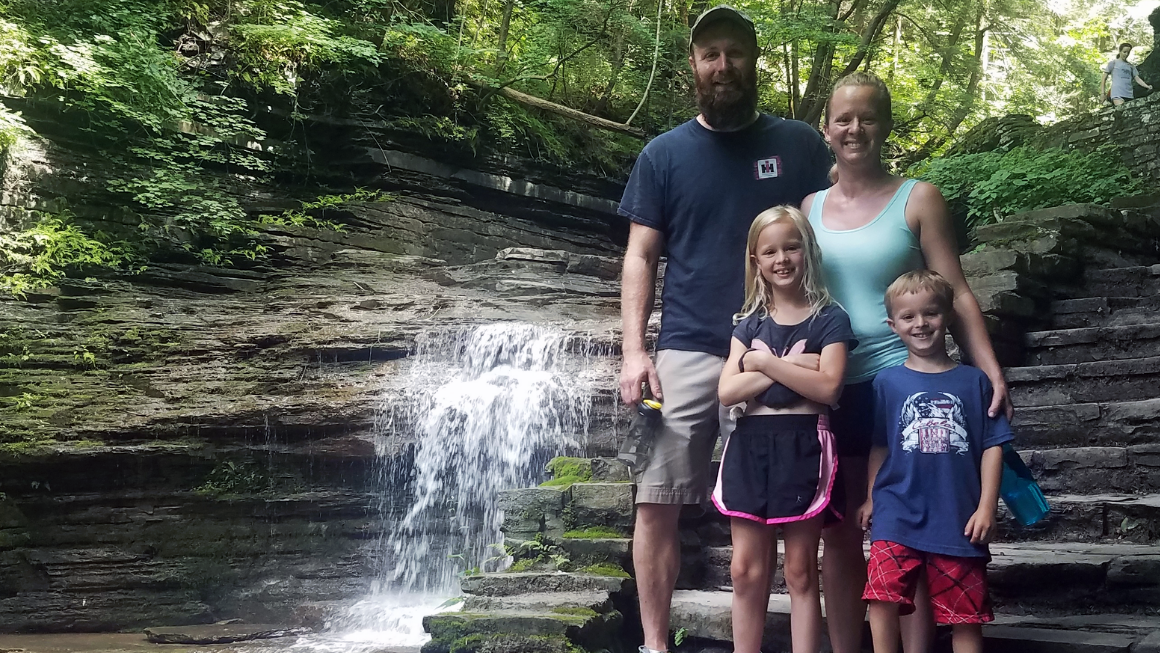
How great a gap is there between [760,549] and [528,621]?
1177 mm

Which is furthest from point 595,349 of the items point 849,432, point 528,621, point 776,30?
point 776,30

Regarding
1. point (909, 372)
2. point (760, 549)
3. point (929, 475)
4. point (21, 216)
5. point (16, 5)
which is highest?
point (16, 5)

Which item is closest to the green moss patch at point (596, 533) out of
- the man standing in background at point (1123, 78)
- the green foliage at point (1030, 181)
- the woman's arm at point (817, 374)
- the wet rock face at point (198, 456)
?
the woman's arm at point (817, 374)

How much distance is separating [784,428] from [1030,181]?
830 cm

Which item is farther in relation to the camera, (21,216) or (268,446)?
(21,216)

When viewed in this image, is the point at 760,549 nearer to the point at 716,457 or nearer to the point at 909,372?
the point at 909,372

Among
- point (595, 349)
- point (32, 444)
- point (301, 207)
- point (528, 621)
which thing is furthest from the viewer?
point (301, 207)

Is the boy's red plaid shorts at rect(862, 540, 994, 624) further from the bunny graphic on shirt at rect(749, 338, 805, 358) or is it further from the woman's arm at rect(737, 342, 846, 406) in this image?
the bunny graphic on shirt at rect(749, 338, 805, 358)

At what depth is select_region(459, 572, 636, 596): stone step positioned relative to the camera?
335 cm

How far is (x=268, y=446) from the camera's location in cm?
652

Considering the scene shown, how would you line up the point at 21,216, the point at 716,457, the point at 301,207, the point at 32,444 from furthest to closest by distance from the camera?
the point at 301,207, the point at 21,216, the point at 32,444, the point at 716,457

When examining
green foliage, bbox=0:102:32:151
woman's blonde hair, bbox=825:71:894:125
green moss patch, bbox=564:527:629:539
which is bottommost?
green moss patch, bbox=564:527:629:539

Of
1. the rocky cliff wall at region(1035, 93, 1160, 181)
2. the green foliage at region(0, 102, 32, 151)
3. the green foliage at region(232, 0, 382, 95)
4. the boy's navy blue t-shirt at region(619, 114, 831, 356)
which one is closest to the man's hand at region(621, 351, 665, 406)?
the boy's navy blue t-shirt at region(619, 114, 831, 356)

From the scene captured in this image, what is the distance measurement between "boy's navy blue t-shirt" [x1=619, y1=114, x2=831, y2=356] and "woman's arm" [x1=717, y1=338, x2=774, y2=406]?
158 mm
